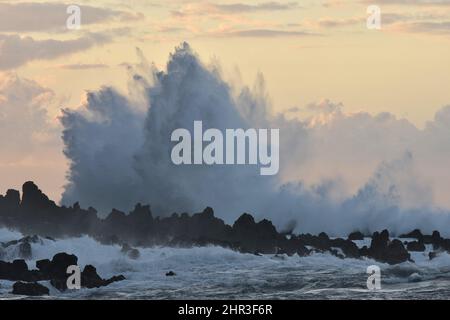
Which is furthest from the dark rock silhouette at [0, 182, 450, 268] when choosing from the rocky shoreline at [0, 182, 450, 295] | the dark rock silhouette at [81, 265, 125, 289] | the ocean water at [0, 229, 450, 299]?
the dark rock silhouette at [81, 265, 125, 289]

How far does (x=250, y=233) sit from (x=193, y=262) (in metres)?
4.35

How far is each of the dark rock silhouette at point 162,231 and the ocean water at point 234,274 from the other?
26.3 inches

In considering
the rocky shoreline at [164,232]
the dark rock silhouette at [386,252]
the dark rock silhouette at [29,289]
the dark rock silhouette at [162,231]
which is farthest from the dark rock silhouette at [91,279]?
the dark rock silhouette at [386,252]

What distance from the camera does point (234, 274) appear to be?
278 ft

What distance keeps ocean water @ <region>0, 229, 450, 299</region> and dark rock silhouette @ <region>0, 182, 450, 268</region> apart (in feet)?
2.19

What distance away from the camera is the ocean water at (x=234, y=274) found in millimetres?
78125

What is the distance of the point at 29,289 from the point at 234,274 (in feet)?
42.7

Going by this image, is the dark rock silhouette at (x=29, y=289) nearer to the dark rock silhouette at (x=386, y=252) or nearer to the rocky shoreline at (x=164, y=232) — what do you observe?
the rocky shoreline at (x=164, y=232)

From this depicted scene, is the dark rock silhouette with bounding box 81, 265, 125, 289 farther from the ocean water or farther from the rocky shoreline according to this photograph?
the rocky shoreline

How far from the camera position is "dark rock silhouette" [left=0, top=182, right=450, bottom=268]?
89750mm
